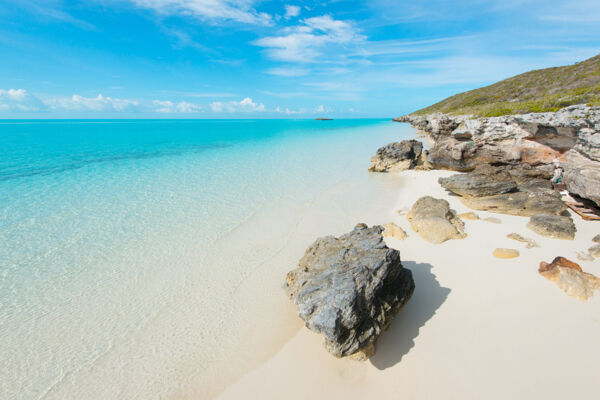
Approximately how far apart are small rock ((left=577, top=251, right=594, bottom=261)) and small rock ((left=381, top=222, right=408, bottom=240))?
176 inches

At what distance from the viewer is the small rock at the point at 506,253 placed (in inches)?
292

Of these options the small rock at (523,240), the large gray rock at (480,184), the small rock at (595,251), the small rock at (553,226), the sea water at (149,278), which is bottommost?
the sea water at (149,278)

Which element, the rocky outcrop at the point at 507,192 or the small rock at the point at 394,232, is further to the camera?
the rocky outcrop at the point at 507,192

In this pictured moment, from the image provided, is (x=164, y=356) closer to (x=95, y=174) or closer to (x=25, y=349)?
(x=25, y=349)

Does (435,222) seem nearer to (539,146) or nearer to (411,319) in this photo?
(411,319)

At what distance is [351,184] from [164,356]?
13736mm

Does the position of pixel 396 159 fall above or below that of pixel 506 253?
above

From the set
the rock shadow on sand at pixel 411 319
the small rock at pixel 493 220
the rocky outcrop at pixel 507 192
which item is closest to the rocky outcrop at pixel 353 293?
the rock shadow on sand at pixel 411 319

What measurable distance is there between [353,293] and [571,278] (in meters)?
5.52

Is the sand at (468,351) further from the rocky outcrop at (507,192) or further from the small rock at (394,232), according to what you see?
the rocky outcrop at (507,192)

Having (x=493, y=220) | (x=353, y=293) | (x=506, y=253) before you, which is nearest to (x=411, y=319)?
(x=353, y=293)

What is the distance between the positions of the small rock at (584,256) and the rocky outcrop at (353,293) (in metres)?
5.29

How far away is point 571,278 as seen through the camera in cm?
605

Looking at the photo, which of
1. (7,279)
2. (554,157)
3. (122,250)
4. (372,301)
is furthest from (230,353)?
(554,157)
